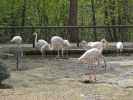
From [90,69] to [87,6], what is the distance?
18.3 meters

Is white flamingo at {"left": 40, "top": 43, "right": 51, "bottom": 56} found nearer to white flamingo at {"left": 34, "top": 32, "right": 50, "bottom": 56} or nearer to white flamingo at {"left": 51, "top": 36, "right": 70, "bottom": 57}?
white flamingo at {"left": 34, "top": 32, "right": 50, "bottom": 56}

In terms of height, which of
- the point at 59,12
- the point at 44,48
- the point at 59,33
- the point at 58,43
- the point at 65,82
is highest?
the point at 59,12

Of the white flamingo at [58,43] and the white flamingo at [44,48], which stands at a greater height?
the white flamingo at [58,43]

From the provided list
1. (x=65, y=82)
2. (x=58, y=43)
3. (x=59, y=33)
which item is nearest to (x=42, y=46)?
(x=58, y=43)

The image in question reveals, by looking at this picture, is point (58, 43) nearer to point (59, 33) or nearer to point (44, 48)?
point (44, 48)

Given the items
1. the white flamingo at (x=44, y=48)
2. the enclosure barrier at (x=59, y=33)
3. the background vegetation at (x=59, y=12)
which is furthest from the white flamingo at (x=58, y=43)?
the background vegetation at (x=59, y=12)

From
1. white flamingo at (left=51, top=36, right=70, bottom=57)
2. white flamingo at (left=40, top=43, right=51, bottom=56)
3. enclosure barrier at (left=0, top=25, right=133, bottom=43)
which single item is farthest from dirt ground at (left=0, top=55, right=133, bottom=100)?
enclosure barrier at (left=0, top=25, right=133, bottom=43)

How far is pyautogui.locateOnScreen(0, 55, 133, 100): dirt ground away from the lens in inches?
336

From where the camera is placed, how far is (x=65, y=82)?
10594 millimetres

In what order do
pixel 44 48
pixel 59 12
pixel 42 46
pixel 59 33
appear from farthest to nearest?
pixel 59 12 → pixel 59 33 → pixel 42 46 → pixel 44 48

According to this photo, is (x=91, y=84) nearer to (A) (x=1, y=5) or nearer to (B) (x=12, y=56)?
(B) (x=12, y=56)

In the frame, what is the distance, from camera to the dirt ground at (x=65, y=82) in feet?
28.0

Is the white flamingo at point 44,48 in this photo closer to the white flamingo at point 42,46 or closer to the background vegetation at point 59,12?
the white flamingo at point 42,46

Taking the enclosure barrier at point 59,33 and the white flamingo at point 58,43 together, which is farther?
the enclosure barrier at point 59,33
